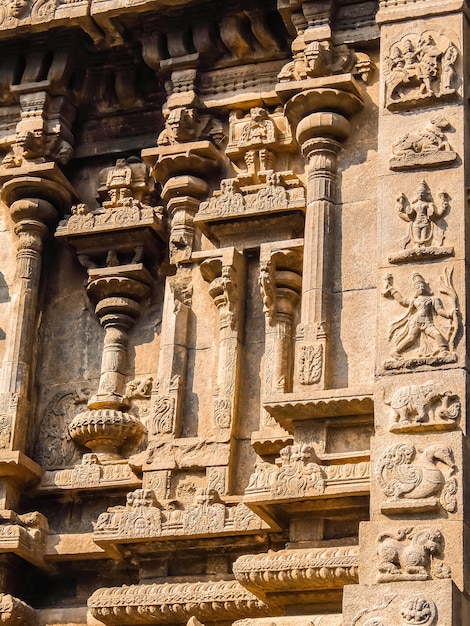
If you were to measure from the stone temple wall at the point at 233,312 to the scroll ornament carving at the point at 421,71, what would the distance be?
20 mm

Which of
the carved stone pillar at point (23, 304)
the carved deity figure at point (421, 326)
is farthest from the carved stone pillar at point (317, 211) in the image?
the carved stone pillar at point (23, 304)

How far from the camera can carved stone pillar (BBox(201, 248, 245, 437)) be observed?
14.5 meters

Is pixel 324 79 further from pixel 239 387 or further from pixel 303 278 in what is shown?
pixel 239 387

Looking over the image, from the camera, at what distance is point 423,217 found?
1323cm

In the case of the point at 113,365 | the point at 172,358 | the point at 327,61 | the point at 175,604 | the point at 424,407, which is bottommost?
the point at 175,604

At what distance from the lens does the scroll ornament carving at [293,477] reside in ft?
42.5

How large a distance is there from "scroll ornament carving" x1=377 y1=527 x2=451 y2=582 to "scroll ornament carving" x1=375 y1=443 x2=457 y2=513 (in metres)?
0.22

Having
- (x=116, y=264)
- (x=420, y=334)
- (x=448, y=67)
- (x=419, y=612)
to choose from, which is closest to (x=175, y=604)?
(x=419, y=612)

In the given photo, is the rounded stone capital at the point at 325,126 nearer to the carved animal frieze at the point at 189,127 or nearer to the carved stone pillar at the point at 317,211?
the carved stone pillar at the point at 317,211

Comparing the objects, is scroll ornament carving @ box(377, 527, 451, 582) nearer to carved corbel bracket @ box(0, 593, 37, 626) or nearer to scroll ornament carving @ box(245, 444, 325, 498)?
scroll ornament carving @ box(245, 444, 325, 498)

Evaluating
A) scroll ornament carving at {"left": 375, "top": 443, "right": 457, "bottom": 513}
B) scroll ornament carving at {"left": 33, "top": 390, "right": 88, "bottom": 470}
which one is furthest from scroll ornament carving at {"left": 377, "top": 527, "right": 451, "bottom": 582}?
scroll ornament carving at {"left": 33, "top": 390, "right": 88, "bottom": 470}

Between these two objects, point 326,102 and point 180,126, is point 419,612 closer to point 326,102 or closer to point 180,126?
point 326,102

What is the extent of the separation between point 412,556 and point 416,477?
62 centimetres

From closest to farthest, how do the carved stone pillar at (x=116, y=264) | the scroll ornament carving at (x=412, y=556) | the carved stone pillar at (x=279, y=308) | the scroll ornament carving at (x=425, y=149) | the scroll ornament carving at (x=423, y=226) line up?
the scroll ornament carving at (x=412, y=556), the scroll ornament carving at (x=423, y=226), the scroll ornament carving at (x=425, y=149), the carved stone pillar at (x=279, y=308), the carved stone pillar at (x=116, y=264)
